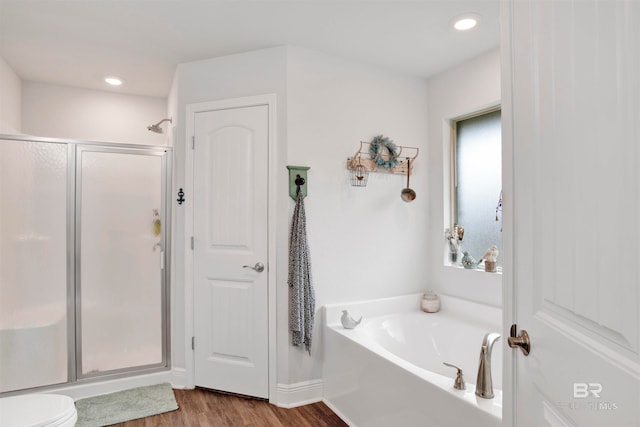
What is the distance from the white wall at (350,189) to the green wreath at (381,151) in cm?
6

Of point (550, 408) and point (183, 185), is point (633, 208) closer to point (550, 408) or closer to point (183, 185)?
point (550, 408)

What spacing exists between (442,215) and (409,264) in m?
0.50

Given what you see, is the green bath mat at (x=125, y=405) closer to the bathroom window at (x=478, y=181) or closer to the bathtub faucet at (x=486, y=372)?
the bathtub faucet at (x=486, y=372)

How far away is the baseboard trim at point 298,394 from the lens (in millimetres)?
2553

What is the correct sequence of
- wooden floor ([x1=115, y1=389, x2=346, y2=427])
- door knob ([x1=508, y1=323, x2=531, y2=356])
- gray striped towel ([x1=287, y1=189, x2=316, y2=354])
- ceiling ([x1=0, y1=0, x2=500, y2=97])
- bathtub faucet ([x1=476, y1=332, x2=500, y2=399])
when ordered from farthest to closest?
gray striped towel ([x1=287, y1=189, x2=316, y2=354]) < wooden floor ([x1=115, y1=389, x2=346, y2=427]) < ceiling ([x1=0, y1=0, x2=500, y2=97]) < bathtub faucet ([x1=476, y1=332, x2=500, y2=399]) < door knob ([x1=508, y1=323, x2=531, y2=356])

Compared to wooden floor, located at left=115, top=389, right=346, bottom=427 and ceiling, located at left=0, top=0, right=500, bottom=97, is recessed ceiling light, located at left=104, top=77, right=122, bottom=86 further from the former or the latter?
wooden floor, located at left=115, top=389, right=346, bottom=427

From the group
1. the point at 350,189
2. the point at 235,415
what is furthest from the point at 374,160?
the point at 235,415

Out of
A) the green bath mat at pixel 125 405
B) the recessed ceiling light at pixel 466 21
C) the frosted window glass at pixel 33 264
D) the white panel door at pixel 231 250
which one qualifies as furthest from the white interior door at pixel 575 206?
the frosted window glass at pixel 33 264

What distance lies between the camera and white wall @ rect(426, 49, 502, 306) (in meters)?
2.68

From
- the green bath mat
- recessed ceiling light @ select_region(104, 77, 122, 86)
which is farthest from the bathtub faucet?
recessed ceiling light @ select_region(104, 77, 122, 86)

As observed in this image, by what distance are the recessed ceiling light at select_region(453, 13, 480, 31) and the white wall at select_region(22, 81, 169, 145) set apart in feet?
9.49

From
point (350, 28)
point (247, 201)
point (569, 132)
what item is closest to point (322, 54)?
point (350, 28)

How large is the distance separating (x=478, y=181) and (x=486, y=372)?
1731 mm

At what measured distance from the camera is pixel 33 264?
265cm
